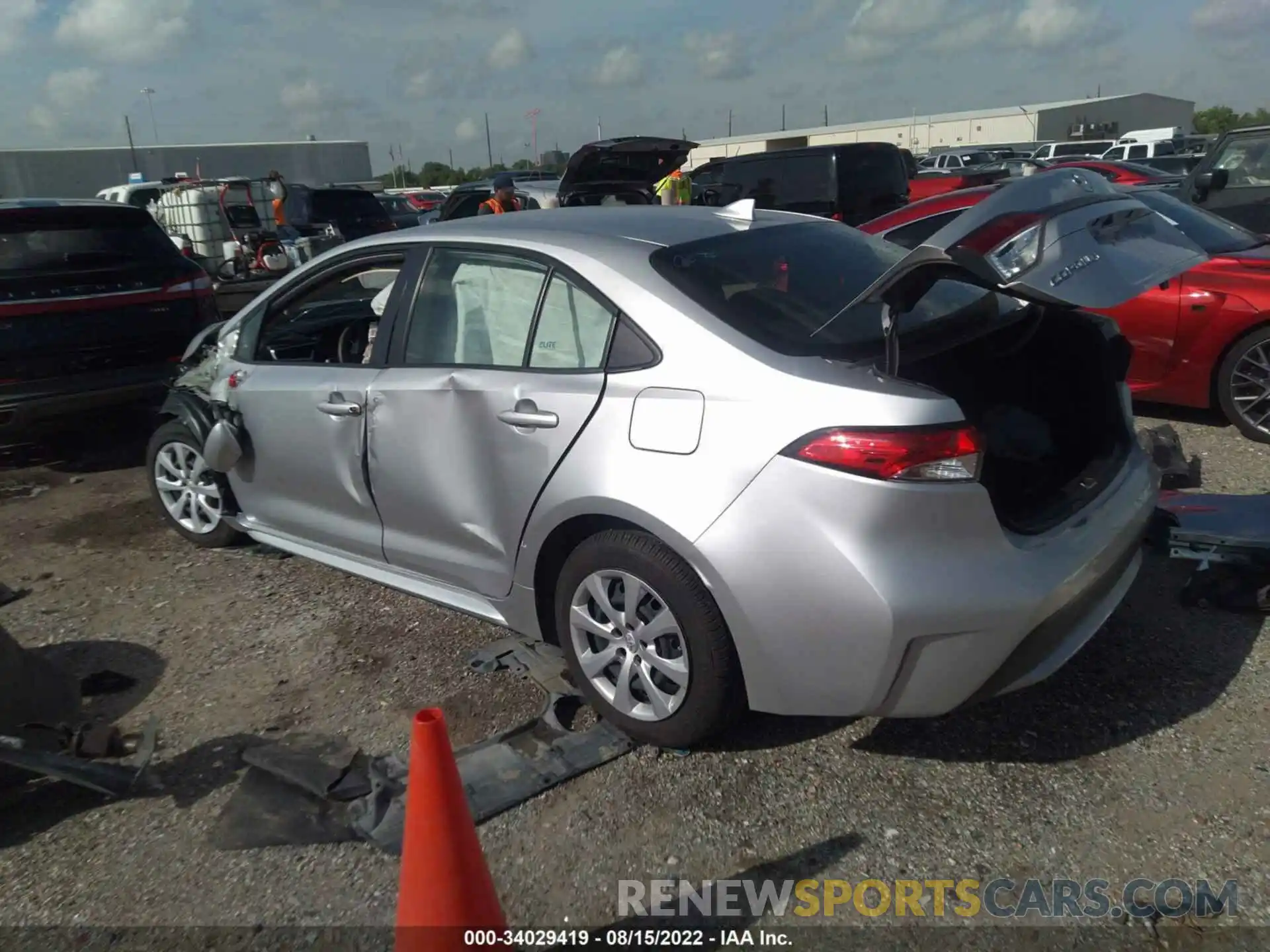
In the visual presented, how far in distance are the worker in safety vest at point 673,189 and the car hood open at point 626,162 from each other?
314 millimetres

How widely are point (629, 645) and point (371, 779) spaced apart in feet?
2.90

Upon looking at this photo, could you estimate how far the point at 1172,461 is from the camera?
508cm

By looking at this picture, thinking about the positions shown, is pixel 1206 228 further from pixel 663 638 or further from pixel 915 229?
pixel 663 638

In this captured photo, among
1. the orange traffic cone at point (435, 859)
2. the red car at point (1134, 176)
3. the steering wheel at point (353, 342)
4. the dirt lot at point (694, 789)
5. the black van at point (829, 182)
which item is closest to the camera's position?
the orange traffic cone at point (435, 859)

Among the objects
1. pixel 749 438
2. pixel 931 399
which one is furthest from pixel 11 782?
pixel 931 399

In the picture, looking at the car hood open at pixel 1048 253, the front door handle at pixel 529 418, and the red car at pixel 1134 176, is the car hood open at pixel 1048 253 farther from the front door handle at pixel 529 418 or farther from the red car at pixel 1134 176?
the red car at pixel 1134 176

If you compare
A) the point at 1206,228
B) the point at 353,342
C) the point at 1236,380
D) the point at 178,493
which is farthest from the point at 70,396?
the point at 1206,228

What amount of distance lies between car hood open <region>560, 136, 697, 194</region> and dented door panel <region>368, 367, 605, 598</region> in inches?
274

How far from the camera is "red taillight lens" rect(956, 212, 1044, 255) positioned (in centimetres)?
254

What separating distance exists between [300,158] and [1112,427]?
46455 millimetres

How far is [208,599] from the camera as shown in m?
4.50

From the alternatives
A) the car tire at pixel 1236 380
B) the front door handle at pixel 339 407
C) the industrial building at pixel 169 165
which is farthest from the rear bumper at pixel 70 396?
the industrial building at pixel 169 165

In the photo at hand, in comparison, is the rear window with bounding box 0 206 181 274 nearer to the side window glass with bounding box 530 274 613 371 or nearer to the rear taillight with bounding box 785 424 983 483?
the side window glass with bounding box 530 274 613 371

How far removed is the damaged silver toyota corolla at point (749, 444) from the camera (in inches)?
100
